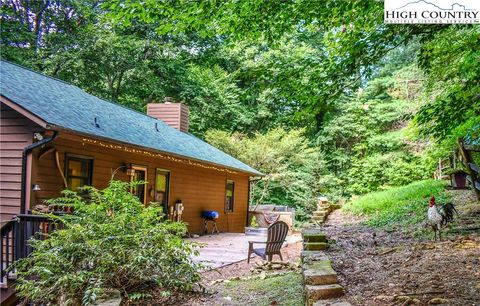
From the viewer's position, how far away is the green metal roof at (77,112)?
24.9ft

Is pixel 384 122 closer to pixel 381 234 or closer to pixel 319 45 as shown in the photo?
pixel 319 45

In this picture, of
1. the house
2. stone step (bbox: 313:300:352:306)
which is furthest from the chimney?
stone step (bbox: 313:300:352:306)

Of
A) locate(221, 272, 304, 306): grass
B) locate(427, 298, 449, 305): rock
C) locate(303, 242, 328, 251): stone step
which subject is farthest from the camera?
locate(303, 242, 328, 251): stone step

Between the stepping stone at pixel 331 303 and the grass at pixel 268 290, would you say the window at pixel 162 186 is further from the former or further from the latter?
the stepping stone at pixel 331 303

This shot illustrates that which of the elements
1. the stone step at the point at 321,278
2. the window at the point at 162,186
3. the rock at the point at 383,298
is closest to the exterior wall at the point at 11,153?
the window at the point at 162,186

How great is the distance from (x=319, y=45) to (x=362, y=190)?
1064 cm

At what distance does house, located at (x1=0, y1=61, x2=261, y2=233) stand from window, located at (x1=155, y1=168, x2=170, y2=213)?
0.03 m

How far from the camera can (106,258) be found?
4168 millimetres

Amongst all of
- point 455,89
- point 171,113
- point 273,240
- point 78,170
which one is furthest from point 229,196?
point 455,89

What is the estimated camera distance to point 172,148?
11250 mm

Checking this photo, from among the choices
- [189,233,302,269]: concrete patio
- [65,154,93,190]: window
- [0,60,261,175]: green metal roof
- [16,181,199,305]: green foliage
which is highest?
[0,60,261,175]: green metal roof

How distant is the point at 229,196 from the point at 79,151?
8690 millimetres

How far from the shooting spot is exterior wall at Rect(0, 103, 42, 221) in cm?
743

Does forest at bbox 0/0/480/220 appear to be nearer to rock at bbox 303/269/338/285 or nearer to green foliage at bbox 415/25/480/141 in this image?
green foliage at bbox 415/25/480/141
